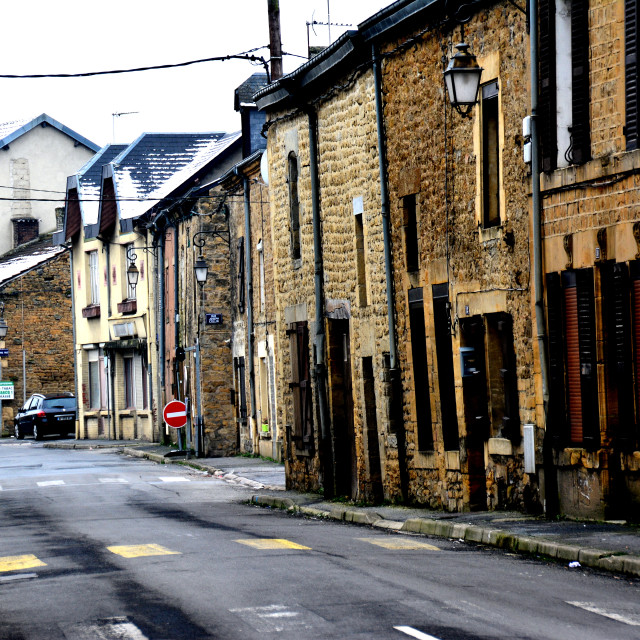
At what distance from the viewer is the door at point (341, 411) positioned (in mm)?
22625

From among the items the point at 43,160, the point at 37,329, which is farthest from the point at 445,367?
the point at 43,160

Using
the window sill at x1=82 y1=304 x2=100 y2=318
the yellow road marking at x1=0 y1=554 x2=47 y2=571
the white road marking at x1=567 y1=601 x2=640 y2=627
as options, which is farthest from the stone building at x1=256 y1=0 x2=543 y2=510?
the window sill at x1=82 y1=304 x2=100 y2=318

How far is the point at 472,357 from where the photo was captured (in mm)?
18047

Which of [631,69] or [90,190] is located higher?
[90,190]

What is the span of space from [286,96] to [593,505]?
1080 centimetres

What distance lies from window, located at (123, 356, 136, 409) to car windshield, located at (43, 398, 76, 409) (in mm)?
4403

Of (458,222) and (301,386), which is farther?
(301,386)

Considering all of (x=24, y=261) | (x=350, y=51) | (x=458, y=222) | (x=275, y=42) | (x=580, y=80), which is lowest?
(x=458, y=222)

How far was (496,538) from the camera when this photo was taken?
14469 mm

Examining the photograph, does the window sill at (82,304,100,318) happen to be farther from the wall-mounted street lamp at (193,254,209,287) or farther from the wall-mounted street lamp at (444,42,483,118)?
the wall-mounted street lamp at (444,42,483,118)

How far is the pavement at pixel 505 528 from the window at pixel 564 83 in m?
4.07

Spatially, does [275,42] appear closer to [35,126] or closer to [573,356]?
[573,356]

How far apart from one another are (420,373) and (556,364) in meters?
3.80

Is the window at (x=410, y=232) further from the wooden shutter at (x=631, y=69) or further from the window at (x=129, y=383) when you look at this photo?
the window at (x=129, y=383)
